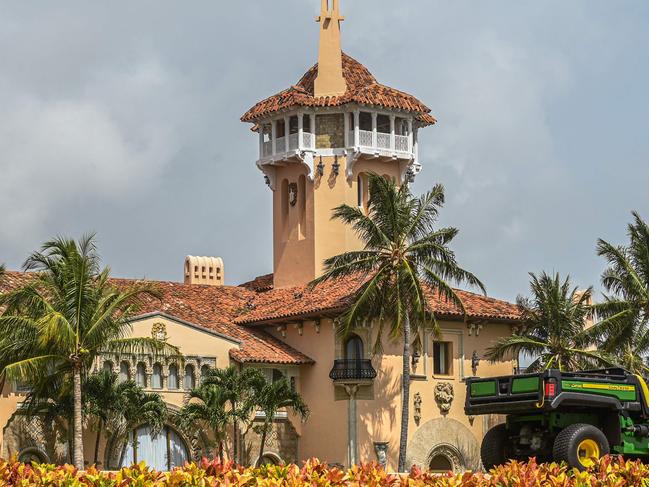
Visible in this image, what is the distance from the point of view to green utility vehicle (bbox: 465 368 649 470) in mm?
29906

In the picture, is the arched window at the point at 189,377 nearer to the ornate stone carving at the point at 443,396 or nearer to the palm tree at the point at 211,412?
the palm tree at the point at 211,412

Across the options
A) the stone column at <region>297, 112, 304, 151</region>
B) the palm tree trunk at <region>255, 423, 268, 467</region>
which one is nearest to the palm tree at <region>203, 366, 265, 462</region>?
the palm tree trunk at <region>255, 423, 268, 467</region>

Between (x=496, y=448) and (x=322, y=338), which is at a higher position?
(x=322, y=338)

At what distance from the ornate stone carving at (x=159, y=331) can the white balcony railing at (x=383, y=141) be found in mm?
12690

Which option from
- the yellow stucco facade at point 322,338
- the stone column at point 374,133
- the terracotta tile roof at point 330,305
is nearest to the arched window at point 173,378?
the yellow stucco facade at point 322,338

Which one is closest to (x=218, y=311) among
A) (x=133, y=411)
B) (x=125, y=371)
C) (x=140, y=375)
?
(x=140, y=375)

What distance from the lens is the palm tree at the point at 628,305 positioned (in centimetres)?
5016

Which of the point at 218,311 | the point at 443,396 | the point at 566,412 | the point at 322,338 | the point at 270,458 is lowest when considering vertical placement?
the point at 270,458

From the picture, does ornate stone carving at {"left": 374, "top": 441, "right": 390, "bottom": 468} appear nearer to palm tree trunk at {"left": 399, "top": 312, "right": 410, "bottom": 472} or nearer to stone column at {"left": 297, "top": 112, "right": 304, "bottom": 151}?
palm tree trunk at {"left": 399, "top": 312, "right": 410, "bottom": 472}

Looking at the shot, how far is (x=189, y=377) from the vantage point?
4944 cm

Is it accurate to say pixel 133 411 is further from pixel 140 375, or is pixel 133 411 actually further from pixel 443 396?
pixel 443 396

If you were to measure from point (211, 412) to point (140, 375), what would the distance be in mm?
3413

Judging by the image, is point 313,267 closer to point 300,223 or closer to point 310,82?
point 300,223

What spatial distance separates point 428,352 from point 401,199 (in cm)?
671
